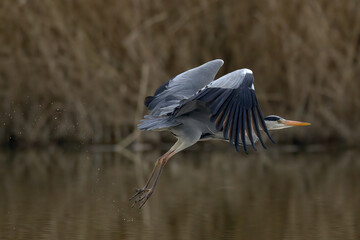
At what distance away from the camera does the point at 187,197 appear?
7.24 m

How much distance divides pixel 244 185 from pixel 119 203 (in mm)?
1699

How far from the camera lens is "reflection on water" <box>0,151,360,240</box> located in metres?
5.72

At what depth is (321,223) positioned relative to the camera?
596 cm

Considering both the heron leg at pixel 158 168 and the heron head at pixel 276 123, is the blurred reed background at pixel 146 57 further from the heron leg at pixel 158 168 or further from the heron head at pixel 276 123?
the heron leg at pixel 158 168

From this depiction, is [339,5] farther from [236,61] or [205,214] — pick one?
[205,214]

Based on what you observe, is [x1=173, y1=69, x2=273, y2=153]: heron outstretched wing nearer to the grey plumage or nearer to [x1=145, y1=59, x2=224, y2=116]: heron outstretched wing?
the grey plumage

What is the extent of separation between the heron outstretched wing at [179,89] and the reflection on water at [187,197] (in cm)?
92

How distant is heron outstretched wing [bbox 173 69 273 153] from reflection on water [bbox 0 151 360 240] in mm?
807

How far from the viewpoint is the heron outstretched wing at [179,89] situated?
21.1 feet

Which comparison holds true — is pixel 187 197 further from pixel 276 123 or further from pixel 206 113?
pixel 206 113

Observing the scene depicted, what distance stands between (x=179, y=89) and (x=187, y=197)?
115 cm

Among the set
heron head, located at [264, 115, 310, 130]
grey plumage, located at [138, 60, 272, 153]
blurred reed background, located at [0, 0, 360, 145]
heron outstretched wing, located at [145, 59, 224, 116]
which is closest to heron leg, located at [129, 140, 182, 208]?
grey plumage, located at [138, 60, 272, 153]

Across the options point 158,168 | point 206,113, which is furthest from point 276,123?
point 158,168

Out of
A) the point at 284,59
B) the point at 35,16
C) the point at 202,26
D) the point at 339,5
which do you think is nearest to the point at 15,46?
the point at 35,16
